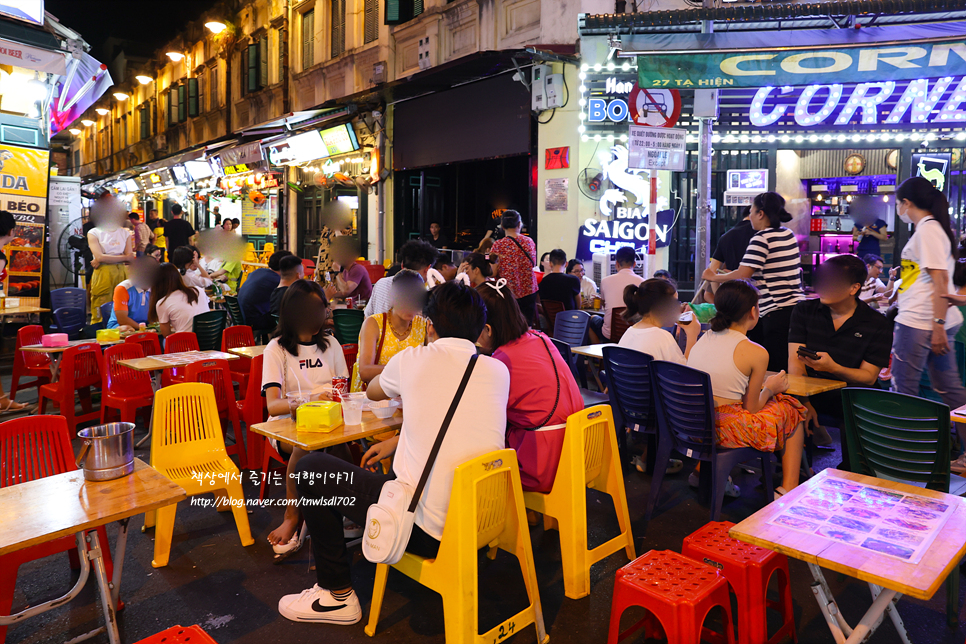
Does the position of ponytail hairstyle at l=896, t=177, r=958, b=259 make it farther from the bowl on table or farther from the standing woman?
the bowl on table

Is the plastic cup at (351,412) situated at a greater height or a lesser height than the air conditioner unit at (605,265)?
lesser

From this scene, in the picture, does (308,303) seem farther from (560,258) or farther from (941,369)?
(560,258)

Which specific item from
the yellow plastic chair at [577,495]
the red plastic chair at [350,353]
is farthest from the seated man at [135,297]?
the yellow plastic chair at [577,495]

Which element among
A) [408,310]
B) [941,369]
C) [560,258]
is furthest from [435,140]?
[941,369]

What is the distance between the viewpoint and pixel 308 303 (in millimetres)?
4094

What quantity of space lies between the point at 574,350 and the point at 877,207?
780 centimetres

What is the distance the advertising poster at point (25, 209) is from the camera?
33.4 ft

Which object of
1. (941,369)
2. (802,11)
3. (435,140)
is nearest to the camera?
(941,369)

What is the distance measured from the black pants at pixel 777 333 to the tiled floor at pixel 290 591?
1.90 m

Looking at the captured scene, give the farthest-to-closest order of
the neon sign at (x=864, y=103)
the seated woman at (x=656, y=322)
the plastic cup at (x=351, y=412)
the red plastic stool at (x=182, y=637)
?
the neon sign at (x=864, y=103) → the seated woman at (x=656, y=322) → the plastic cup at (x=351, y=412) → the red plastic stool at (x=182, y=637)

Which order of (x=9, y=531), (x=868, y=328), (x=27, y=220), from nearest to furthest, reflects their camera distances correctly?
(x=9, y=531), (x=868, y=328), (x=27, y=220)

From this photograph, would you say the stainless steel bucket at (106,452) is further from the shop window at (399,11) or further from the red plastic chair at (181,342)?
the shop window at (399,11)

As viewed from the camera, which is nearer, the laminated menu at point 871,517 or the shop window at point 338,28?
the laminated menu at point 871,517

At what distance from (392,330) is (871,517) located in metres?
3.10
